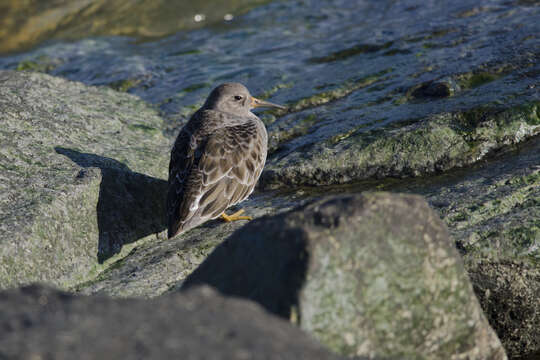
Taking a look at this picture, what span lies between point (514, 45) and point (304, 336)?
6.49 m

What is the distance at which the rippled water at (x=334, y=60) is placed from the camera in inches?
265

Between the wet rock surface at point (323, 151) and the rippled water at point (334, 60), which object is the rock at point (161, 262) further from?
the rippled water at point (334, 60)

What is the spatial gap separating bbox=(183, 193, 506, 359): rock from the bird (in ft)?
6.46

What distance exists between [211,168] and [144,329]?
3.25 m

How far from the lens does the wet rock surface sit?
4.11 metres

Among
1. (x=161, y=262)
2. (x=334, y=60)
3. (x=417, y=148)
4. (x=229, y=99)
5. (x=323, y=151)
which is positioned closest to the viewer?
(x=161, y=262)

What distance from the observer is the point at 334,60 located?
31.4ft

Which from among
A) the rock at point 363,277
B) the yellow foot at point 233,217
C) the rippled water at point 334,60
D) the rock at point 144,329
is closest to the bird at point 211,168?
the yellow foot at point 233,217

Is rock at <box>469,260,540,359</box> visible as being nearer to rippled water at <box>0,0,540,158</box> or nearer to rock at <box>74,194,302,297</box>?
rock at <box>74,194,302,297</box>

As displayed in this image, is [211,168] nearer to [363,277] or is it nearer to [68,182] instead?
[68,182]

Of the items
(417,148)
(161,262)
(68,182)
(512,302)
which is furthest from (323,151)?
(512,302)

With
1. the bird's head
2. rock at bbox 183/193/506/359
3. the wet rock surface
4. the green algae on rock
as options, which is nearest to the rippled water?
the wet rock surface

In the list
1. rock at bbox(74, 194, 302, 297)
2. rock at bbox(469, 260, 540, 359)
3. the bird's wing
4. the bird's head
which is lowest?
rock at bbox(469, 260, 540, 359)

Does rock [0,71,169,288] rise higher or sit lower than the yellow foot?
higher
